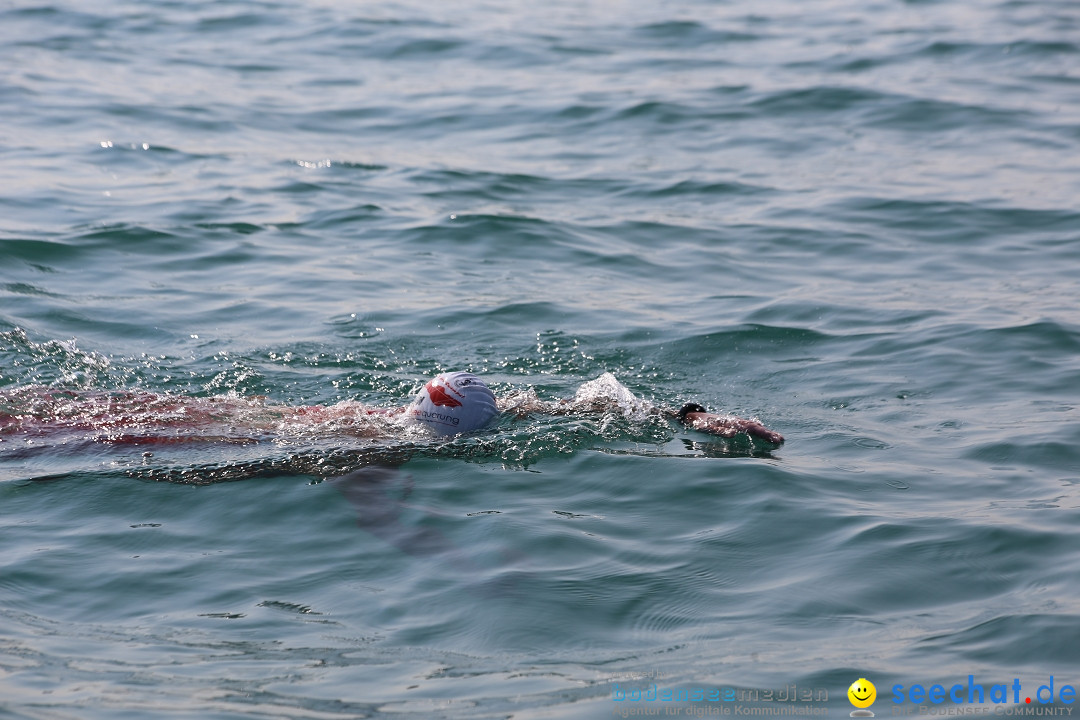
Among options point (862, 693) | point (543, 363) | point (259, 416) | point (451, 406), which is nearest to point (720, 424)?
point (451, 406)

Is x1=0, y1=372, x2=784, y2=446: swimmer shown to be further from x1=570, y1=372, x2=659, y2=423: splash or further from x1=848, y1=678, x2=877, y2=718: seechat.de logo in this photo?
x1=848, y1=678, x2=877, y2=718: seechat.de logo

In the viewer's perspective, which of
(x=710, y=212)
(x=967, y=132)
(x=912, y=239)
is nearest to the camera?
(x=912, y=239)

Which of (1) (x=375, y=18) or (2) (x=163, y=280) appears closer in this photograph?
(2) (x=163, y=280)

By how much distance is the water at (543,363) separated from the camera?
5.29 m

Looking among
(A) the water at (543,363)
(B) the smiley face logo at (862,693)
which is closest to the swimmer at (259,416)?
(A) the water at (543,363)

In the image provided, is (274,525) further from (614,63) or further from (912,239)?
(614,63)

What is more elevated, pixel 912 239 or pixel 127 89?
pixel 127 89

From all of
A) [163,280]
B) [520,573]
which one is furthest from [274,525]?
[163,280]

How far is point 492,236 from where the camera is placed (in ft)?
39.0

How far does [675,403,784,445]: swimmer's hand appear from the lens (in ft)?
23.7

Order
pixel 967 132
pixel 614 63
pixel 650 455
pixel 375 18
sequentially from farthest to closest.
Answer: pixel 375 18 < pixel 614 63 < pixel 967 132 < pixel 650 455

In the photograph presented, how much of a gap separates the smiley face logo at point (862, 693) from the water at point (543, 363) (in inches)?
1.9

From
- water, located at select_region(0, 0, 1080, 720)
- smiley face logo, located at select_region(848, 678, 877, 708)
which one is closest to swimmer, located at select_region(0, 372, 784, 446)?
water, located at select_region(0, 0, 1080, 720)

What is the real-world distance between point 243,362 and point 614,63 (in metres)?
11.6
